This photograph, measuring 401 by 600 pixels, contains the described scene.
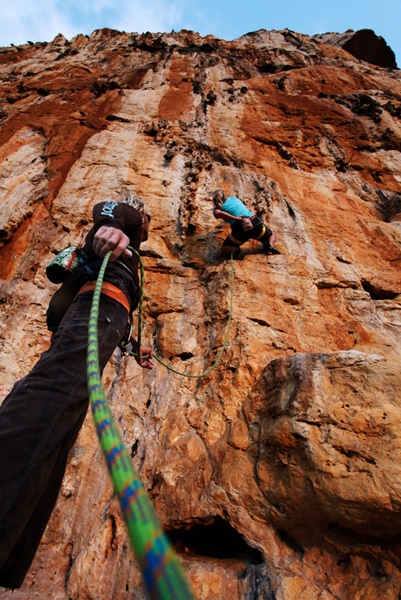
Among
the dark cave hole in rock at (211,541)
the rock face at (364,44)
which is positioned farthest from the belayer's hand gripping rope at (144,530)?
the rock face at (364,44)

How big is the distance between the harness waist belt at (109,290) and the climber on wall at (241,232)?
2417 millimetres

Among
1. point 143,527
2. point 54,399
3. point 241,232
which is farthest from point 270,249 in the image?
point 143,527

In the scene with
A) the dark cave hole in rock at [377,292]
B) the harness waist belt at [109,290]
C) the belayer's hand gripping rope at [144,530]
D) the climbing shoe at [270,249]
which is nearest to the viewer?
the belayer's hand gripping rope at [144,530]

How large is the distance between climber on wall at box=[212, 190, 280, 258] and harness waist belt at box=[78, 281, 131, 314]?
95.2 inches

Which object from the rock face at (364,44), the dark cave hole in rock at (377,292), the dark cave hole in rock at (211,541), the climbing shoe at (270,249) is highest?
the rock face at (364,44)

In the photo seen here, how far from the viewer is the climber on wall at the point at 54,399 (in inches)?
56.9

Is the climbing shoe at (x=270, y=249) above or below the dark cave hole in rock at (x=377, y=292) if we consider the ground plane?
above

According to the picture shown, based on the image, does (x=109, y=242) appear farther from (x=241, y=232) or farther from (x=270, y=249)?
(x=270, y=249)

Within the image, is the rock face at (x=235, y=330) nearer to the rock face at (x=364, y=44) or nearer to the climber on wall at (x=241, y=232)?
the climber on wall at (x=241, y=232)

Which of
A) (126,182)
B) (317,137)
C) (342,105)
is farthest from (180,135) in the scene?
(342,105)

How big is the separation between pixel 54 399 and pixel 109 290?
80 centimetres

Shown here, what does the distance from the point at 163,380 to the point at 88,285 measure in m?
1.54

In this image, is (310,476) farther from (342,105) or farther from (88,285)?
(342,105)

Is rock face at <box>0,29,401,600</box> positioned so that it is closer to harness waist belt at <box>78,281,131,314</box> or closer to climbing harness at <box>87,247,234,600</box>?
harness waist belt at <box>78,281,131,314</box>
